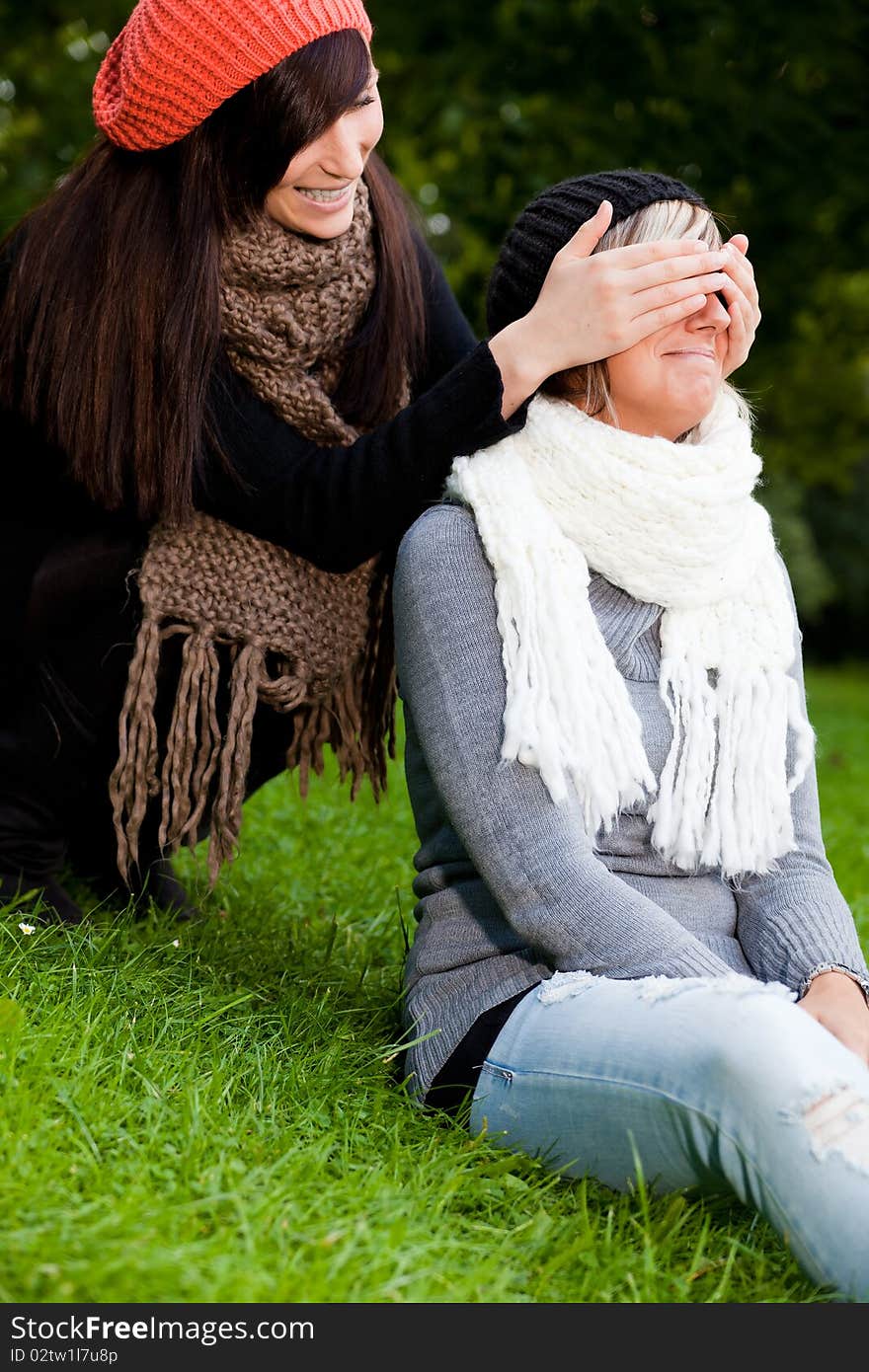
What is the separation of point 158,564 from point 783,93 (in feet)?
14.5

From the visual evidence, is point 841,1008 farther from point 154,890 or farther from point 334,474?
point 154,890

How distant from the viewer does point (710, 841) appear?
212cm

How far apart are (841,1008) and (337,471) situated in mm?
1163

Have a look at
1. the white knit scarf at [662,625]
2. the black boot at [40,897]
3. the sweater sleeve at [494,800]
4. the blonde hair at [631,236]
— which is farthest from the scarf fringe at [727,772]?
the black boot at [40,897]

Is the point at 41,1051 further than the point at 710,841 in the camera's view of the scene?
No

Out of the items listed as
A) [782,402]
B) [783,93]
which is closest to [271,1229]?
[783,93]

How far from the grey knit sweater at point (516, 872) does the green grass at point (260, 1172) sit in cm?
21

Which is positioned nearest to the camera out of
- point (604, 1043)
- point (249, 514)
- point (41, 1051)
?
point (604, 1043)

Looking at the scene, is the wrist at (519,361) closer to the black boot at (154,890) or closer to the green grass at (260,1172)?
the green grass at (260,1172)

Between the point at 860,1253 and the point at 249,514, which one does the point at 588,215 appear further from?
the point at 860,1253

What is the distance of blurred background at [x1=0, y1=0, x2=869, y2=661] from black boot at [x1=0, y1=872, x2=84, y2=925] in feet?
10.4

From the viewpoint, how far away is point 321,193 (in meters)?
2.39

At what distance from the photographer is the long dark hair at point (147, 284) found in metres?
2.31

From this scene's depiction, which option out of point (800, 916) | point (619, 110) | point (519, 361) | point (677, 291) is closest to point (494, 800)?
point (800, 916)
